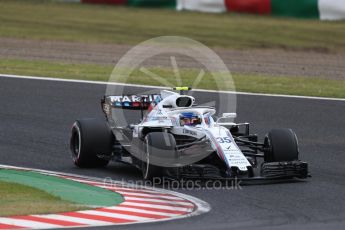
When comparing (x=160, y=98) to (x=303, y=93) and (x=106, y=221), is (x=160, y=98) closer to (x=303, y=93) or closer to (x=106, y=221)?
(x=106, y=221)

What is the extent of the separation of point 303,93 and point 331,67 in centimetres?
390

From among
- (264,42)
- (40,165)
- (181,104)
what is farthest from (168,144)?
(264,42)

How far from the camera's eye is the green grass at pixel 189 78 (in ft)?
68.4

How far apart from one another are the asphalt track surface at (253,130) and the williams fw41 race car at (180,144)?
23 centimetres

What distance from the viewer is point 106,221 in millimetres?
10148

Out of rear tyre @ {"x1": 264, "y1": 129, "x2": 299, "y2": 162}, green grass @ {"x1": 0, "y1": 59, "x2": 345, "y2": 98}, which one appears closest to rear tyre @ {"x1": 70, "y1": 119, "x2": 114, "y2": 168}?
rear tyre @ {"x1": 264, "y1": 129, "x2": 299, "y2": 162}

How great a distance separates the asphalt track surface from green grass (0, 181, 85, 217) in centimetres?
114

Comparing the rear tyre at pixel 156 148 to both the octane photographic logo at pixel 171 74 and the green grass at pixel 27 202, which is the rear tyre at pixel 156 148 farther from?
the green grass at pixel 27 202

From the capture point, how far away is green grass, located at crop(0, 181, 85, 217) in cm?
1050

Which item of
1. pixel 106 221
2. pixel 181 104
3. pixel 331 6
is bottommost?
pixel 106 221

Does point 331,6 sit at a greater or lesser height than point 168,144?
greater

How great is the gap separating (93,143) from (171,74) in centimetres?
862

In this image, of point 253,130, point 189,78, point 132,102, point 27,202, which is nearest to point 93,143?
point 132,102

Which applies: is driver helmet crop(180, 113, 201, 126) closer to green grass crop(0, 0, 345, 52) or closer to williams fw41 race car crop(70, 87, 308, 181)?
williams fw41 race car crop(70, 87, 308, 181)
